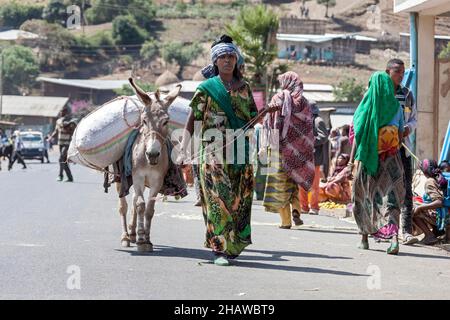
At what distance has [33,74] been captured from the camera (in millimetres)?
125438

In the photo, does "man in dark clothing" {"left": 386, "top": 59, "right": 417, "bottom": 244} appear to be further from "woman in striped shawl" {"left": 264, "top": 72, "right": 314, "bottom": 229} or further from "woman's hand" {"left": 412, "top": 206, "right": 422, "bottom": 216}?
"woman in striped shawl" {"left": 264, "top": 72, "right": 314, "bottom": 229}

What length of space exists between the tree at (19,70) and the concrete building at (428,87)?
343 ft

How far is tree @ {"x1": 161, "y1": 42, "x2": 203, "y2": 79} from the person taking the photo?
126875 mm

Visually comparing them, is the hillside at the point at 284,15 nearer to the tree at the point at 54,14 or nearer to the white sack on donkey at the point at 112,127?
the tree at the point at 54,14

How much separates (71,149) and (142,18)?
14304cm

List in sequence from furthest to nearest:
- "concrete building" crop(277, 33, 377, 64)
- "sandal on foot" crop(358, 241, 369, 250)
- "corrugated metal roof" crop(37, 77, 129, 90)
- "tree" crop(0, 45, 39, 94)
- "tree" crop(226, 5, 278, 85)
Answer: "concrete building" crop(277, 33, 377, 64)
"tree" crop(0, 45, 39, 94)
"corrugated metal roof" crop(37, 77, 129, 90)
"tree" crop(226, 5, 278, 85)
"sandal on foot" crop(358, 241, 369, 250)

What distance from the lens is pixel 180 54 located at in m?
127

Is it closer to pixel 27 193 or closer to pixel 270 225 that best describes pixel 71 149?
pixel 270 225

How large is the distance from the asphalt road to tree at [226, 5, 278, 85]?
43855mm

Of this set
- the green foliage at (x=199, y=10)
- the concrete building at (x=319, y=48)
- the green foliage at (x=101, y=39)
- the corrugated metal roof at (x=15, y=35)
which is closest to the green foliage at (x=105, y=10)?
the green foliage at (x=199, y=10)

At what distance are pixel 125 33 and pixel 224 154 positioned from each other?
13601 centimetres

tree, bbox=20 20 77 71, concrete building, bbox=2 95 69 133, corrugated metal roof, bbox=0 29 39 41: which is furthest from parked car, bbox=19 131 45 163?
corrugated metal roof, bbox=0 29 39 41

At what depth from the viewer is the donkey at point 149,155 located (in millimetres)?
12109
